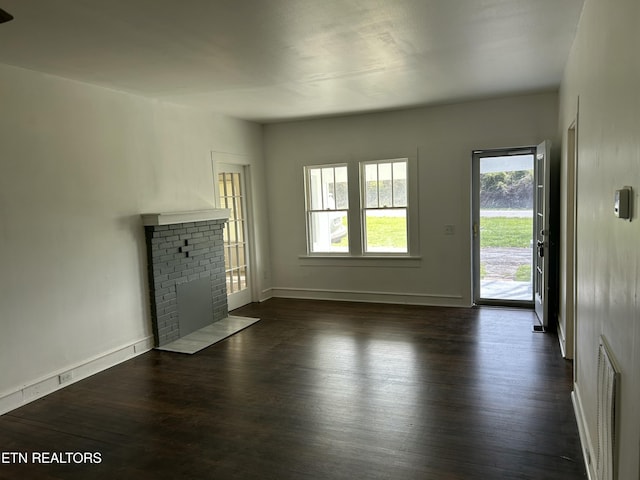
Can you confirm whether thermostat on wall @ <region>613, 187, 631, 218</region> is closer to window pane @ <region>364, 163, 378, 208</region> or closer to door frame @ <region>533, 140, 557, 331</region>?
door frame @ <region>533, 140, 557, 331</region>

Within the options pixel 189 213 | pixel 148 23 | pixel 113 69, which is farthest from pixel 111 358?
pixel 148 23

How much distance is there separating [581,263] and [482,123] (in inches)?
128

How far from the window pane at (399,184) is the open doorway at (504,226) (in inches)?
36.4

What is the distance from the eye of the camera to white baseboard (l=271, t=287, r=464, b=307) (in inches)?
235

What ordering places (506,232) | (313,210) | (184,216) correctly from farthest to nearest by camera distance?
(313,210)
(506,232)
(184,216)

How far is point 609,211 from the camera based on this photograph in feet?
6.06

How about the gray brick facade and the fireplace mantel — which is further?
the gray brick facade

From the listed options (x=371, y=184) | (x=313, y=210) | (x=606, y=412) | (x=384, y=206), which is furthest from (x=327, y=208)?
(x=606, y=412)

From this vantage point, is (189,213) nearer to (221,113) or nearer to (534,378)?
(221,113)

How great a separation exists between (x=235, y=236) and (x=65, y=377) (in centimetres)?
301

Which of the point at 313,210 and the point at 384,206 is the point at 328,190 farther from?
the point at 384,206

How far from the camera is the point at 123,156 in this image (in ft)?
14.4

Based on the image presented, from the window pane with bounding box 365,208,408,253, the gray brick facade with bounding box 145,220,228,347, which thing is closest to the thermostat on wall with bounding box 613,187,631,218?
the gray brick facade with bounding box 145,220,228,347

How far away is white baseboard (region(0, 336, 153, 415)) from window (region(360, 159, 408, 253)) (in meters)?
3.31
